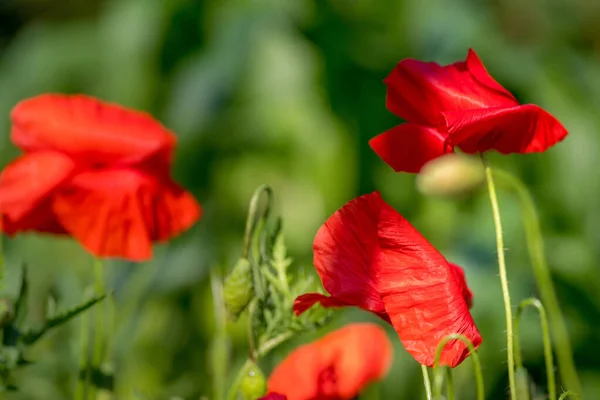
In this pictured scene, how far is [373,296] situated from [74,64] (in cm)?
195

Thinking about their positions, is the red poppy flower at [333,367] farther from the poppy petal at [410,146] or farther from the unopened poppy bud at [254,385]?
the poppy petal at [410,146]

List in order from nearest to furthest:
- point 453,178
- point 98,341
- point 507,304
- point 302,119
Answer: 1. point 507,304
2. point 98,341
3. point 453,178
4. point 302,119

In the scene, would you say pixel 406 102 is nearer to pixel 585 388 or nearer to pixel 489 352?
pixel 489 352

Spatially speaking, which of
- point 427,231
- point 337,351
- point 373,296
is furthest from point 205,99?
point 373,296

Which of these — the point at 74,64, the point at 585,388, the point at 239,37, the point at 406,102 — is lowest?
the point at 585,388

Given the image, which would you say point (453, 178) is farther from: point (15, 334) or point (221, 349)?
point (15, 334)

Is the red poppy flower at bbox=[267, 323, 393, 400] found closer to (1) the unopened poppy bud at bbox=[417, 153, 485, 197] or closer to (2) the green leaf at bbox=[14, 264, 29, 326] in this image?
(2) the green leaf at bbox=[14, 264, 29, 326]

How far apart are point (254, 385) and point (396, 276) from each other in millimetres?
120

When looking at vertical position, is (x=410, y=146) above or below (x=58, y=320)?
above

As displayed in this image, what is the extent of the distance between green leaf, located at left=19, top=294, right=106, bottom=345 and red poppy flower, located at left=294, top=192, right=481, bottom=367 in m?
0.14

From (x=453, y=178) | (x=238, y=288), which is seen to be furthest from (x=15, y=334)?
(x=453, y=178)

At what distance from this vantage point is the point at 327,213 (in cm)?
198

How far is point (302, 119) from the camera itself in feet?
7.11

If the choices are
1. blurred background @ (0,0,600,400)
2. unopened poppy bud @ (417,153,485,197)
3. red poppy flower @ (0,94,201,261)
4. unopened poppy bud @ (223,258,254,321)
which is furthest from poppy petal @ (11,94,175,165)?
blurred background @ (0,0,600,400)
